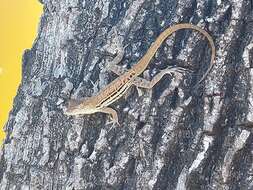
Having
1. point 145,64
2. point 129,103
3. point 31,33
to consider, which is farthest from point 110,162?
point 31,33

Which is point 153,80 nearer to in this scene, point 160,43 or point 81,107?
point 160,43

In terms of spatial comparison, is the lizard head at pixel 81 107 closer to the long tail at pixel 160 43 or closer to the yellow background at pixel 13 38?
the long tail at pixel 160 43

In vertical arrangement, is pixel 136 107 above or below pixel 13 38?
below

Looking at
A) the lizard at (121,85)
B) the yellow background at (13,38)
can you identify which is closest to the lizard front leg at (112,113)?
the lizard at (121,85)

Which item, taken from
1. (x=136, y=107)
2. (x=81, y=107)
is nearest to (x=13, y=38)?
A: (x=81, y=107)

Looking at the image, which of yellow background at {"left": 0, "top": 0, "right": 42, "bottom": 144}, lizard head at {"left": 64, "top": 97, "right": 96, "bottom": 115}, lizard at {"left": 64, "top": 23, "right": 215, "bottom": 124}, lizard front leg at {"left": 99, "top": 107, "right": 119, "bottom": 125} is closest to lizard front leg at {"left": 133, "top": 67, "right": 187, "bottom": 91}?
lizard at {"left": 64, "top": 23, "right": 215, "bottom": 124}

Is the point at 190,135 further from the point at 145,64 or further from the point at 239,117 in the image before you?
the point at 145,64

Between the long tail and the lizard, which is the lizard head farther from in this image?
the long tail
